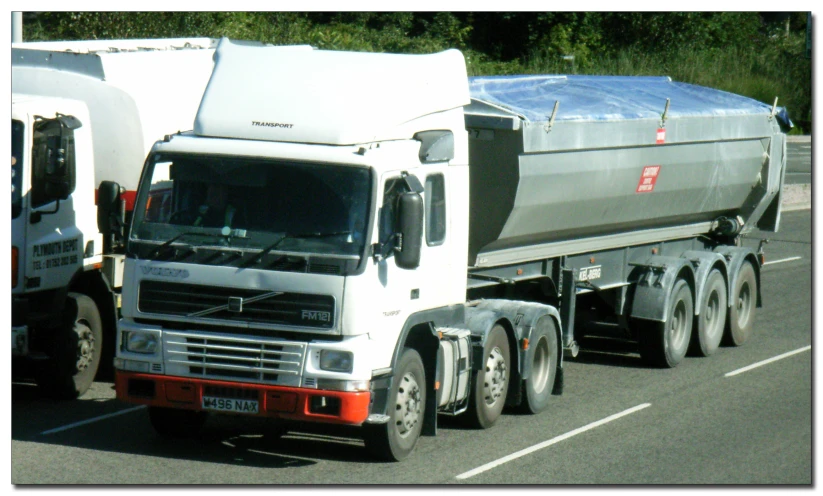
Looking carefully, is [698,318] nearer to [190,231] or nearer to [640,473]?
[640,473]

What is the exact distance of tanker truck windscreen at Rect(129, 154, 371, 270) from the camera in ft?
27.6

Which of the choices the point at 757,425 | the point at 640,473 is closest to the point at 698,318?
the point at 757,425

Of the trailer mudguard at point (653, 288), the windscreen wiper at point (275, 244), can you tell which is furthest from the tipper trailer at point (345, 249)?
the trailer mudguard at point (653, 288)

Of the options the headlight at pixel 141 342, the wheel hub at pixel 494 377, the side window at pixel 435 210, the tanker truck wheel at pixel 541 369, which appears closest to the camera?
the headlight at pixel 141 342

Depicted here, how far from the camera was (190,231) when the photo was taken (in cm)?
859

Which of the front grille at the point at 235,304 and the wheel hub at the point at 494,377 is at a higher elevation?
the front grille at the point at 235,304

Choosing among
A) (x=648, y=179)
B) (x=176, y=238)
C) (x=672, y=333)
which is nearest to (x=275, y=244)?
(x=176, y=238)

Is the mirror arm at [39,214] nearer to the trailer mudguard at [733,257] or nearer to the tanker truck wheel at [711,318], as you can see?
the tanker truck wheel at [711,318]

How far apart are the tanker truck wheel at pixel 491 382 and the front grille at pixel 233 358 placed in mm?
2165

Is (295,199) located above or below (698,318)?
above

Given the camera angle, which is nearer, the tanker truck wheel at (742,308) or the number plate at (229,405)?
the number plate at (229,405)

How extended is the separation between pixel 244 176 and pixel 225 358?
50.2 inches

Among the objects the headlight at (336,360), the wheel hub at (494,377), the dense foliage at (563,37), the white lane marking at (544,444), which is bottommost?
the white lane marking at (544,444)

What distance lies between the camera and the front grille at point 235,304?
8367mm
